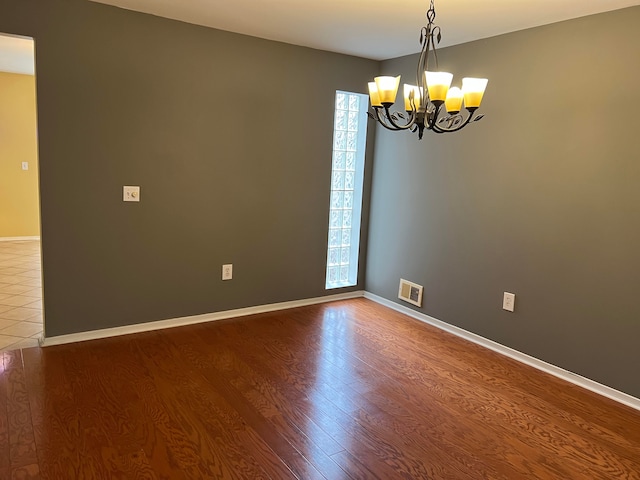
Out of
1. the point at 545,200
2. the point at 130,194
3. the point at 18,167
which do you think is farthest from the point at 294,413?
the point at 18,167

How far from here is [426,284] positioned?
13.1 ft

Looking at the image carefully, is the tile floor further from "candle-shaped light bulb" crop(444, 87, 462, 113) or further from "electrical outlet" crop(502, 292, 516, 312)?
"electrical outlet" crop(502, 292, 516, 312)

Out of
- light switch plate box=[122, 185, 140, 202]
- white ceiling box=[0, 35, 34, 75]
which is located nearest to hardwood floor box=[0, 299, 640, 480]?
light switch plate box=[122, 185, 140, 202]

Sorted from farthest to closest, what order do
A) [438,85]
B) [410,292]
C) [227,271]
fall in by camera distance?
1. [410,292]
2. [227,271]
3. [438,85]

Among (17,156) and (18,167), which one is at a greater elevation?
(17,156)

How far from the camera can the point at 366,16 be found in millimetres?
2971

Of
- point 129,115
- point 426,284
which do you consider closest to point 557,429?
point 426,284

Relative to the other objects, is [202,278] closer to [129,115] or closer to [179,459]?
[129,115]

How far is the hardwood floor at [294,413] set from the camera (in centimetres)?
210

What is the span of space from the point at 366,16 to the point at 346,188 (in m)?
1.76

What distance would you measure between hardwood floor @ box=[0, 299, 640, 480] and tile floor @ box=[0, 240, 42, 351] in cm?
30

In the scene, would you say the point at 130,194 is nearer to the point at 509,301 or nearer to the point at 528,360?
the point at 509,301

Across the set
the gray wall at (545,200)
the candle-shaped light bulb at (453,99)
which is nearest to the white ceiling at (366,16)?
the gray wall at (545,200)

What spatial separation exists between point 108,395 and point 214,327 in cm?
115
